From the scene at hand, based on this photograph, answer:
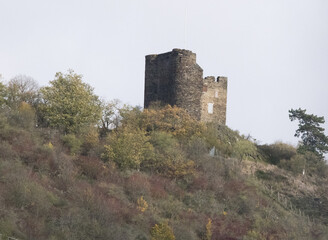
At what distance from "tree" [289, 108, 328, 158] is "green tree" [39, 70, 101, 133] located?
21142 millimetres

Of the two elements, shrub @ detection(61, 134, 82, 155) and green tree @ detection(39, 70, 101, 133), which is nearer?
shrub @ detection(61, 134, 82, 155)

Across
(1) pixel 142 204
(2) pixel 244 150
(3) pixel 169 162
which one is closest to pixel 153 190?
(1) pixel 142 204

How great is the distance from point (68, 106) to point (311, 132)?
24.9 metres

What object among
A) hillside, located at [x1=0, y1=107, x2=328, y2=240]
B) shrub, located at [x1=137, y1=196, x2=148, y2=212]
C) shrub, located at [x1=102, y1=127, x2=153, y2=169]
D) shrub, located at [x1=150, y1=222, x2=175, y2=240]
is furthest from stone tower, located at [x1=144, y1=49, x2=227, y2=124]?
shrub, located at [x1=150, y1=222, x2=175, y2=240]

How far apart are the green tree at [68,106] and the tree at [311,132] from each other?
21142 mm

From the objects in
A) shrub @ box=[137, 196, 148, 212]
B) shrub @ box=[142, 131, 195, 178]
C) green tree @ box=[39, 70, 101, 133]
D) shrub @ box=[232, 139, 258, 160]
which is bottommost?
shrub @ box=[137, 196, 148, 212]

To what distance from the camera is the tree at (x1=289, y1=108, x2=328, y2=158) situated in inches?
1916

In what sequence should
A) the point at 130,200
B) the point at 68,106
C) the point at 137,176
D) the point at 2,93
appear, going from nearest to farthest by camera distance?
the point at 130,200 < the point at 137,176 < the point at 68,106 < the point at 2,93

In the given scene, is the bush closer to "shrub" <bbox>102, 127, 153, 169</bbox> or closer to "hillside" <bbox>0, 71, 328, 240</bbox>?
"hillside" <bbox>0, 71, 328, 240</bbox>

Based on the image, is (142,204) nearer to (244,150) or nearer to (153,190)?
(153,190)

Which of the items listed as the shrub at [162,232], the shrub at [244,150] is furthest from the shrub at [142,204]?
the shrub at [244,150]

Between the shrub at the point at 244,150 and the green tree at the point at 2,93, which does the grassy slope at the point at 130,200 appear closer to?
the shrub at the point at 244,150

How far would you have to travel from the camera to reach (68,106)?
38.8m

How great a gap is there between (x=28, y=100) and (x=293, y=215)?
80.1 feet
